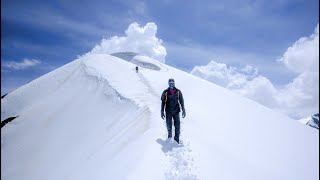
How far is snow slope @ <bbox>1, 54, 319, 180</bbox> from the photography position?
9805 mm

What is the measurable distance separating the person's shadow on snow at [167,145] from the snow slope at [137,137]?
35mm

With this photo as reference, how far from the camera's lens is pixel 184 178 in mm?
8156

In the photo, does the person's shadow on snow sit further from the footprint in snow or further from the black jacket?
the black jacket

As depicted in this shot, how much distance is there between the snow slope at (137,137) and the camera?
980 centimetres

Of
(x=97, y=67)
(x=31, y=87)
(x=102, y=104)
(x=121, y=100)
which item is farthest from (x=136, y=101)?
(x=31, y=87)

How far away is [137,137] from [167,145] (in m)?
1.90

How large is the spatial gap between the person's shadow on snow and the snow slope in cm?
4

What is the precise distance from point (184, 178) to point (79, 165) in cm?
527

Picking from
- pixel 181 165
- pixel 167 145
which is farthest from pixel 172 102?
pixel 181 165

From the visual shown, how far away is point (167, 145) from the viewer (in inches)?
399

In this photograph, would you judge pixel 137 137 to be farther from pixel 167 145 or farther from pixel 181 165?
pixel 181 165

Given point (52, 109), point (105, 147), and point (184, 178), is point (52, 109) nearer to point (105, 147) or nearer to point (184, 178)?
point (105, 147)

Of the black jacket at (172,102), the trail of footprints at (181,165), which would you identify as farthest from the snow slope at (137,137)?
the black jacket at (172,102)

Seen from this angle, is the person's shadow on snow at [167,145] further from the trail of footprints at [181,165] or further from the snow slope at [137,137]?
the trail of footprints at [181,165]
